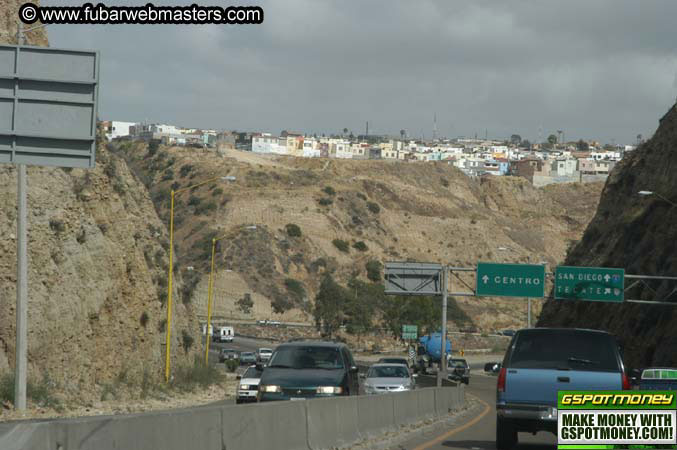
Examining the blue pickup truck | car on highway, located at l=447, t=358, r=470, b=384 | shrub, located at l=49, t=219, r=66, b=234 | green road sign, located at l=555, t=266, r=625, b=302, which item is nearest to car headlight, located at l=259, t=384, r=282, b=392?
the blue pickup truck

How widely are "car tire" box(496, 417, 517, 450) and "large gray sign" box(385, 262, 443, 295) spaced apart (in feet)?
130

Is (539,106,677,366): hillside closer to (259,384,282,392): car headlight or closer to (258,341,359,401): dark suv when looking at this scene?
(258,341,359,401): dark suv

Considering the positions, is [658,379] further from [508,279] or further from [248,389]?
[508,279]

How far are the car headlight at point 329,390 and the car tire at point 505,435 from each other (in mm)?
4401

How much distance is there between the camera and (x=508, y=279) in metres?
56.1

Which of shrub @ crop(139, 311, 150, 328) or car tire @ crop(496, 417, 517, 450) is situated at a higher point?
car tire @ crop(496, 417, 517, 450)

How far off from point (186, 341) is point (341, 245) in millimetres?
83099

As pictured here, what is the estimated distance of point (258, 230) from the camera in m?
129

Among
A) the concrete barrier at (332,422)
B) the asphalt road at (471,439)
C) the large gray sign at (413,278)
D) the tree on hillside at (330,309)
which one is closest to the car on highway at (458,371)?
the large gray sign at (413,278)

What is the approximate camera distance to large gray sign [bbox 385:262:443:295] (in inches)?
2317

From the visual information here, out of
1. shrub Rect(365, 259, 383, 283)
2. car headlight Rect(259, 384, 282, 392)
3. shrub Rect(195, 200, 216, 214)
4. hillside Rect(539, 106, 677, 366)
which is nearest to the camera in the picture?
car headlight Rect(259, 384, 282, 392)

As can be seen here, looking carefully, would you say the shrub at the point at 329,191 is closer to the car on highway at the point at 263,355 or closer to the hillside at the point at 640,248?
the hillside at the point at 640,248

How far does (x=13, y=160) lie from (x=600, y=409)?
45.1 ft

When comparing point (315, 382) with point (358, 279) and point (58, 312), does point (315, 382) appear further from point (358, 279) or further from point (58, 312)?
point (358, 279)
